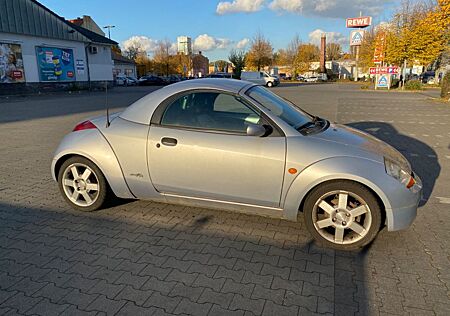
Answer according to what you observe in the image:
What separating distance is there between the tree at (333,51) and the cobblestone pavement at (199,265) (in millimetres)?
87649

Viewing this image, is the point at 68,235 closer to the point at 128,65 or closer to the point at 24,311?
the point at 24,311

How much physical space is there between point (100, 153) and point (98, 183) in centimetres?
40

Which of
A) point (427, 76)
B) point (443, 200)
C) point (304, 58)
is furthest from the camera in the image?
point (304, 58)

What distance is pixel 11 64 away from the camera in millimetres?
23234

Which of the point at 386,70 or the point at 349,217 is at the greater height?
the point at 386,70

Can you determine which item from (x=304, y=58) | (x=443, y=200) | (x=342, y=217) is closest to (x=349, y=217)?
(x=342, y=217)

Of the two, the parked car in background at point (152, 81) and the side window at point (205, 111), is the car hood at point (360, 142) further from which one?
the parked car in background at point (152, 81)

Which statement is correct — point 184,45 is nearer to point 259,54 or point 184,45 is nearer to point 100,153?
point 259,54

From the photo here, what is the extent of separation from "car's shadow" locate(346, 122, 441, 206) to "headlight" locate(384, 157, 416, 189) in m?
1.38

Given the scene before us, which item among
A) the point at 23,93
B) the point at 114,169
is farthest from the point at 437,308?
the point at 23,93

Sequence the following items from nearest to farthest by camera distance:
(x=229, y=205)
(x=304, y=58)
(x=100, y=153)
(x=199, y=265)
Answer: (x=199, y=265) → (x=229, y=205) → (x=100, y=153) → (x=304, y=58)

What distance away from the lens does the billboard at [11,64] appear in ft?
74.5

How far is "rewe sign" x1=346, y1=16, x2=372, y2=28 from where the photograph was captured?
4697 centimetres

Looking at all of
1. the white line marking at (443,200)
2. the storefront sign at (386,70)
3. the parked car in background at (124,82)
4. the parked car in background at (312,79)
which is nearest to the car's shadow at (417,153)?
the white line marking at (443,200)
